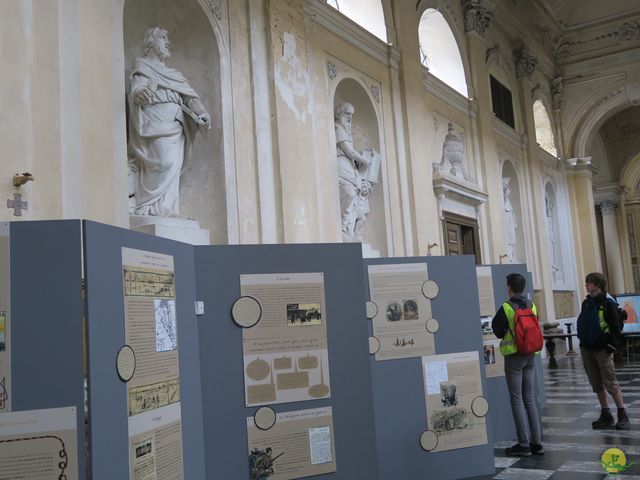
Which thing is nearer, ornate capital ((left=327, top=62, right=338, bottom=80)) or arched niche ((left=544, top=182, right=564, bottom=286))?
ornate capital ((left=327, top=62, right=338, bottom=80))

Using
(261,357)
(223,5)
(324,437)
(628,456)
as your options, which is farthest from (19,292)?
(223,5)

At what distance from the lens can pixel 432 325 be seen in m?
5.25

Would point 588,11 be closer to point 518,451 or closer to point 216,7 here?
point 216,7

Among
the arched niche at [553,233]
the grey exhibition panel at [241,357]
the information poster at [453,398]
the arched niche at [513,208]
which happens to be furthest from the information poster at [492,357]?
the arched niche at [553,233]

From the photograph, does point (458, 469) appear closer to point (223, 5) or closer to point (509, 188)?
point (223, 5)

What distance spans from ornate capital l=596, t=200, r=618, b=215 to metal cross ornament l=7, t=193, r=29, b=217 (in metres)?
30.1

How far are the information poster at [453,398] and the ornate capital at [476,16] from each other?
12.0m

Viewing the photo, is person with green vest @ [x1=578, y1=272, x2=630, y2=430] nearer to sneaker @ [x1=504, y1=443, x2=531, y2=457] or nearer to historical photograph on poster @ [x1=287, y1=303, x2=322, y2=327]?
sneaker @ [x1=504, y1=443, x2=531, y2=457]

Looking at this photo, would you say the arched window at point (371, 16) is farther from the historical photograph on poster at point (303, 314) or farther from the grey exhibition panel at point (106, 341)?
the grey exhibition panel at point (106, 341)

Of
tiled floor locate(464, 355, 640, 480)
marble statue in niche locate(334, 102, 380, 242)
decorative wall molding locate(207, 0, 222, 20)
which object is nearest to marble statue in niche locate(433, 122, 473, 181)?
marble statue in niche locate(334, 102, 380, 242)

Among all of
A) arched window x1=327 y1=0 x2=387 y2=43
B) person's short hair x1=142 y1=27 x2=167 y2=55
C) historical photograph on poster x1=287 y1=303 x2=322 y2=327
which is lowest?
historical photograph on poster x1=287 y1=303 x2=322 y2=327

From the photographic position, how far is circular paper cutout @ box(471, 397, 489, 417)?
5.31 metres

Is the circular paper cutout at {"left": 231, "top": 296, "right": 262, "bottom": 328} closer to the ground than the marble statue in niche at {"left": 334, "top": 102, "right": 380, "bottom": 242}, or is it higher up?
closer to the ground

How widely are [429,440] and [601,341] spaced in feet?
8.17
